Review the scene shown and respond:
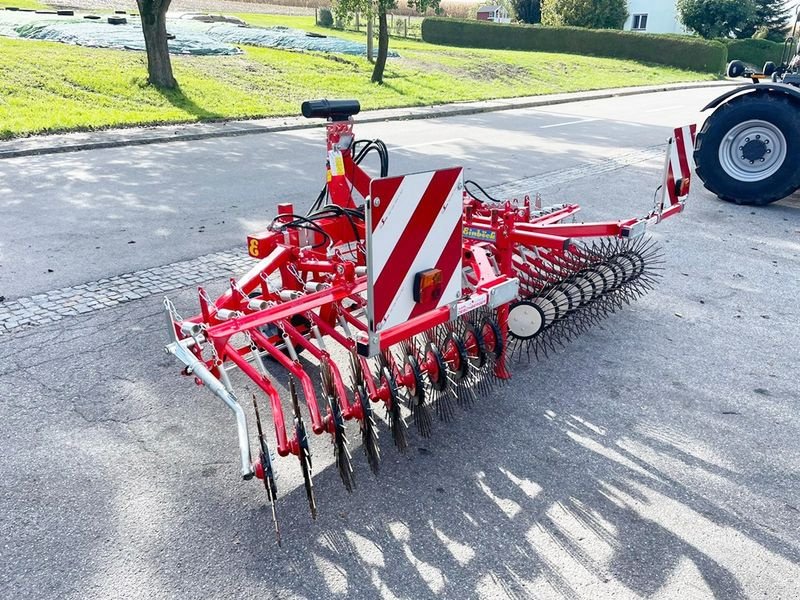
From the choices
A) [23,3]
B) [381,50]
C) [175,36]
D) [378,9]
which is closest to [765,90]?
[378,9]

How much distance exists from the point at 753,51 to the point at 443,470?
39283mm

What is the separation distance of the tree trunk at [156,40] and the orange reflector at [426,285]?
1288cm

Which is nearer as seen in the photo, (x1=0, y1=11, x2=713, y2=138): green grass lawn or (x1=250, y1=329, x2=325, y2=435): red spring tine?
(x1=250, y1=329, x2=325, y2=435): red spring tine

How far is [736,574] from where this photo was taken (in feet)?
8.07

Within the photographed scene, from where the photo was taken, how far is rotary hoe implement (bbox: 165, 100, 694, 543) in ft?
8.55

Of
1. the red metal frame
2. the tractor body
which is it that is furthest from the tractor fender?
the red metal frame

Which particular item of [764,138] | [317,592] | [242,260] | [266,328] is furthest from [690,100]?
[317,592]

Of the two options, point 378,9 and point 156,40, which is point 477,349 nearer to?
point 156,40

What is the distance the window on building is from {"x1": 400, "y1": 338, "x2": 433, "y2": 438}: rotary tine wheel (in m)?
51.5

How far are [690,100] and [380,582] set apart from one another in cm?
2238

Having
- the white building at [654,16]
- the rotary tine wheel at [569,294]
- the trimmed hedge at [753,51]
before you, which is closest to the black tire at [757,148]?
the rotary tine wheel at [569,294]

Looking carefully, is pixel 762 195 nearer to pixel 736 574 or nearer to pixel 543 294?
pixel 543 294

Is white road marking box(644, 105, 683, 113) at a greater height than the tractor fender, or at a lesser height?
lesser

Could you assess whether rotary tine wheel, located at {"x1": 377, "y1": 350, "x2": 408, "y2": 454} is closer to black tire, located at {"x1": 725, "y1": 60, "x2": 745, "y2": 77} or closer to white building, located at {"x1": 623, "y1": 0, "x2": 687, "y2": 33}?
black tire, located at {"x1": 725, "y1": 60, "x2": 745, "y2": 77}
